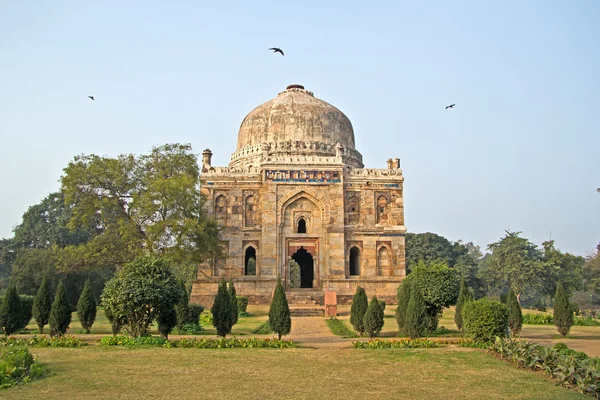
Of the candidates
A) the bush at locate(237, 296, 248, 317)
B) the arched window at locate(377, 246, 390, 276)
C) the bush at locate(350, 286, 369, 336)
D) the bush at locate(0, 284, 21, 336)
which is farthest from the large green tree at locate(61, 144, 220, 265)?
the arched window at locate(377, 246, 390, 276)

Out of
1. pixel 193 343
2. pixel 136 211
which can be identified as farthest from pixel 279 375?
pixel 136 211

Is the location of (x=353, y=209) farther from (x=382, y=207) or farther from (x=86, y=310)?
(x=86, y=310)

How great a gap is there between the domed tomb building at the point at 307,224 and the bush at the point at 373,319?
35.8ft

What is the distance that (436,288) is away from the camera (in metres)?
17.3

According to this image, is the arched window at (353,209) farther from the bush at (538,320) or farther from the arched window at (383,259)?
the bush at (538,320)

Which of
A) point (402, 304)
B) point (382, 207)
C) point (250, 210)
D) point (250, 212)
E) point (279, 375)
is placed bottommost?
point (279, 375)

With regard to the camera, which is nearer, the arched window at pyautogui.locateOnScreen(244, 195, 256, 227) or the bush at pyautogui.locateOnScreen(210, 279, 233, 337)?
the bush at pyautogui.locateOnScreen(210, 279, 233, 337)

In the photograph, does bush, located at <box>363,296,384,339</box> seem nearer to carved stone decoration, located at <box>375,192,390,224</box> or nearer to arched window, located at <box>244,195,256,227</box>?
carved stone decoration, located at <box>375,192,390,224</box>

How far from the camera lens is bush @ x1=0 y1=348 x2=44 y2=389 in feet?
31.1

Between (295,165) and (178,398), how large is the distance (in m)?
21.3

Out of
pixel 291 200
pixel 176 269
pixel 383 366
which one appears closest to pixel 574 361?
pixel 383 366

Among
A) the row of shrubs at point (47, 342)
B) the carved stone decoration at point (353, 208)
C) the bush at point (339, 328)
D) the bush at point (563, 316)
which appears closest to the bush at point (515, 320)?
the bush at point (563, 316)

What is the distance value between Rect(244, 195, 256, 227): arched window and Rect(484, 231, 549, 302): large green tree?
1702 centimetres

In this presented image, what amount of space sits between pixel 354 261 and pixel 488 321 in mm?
16723
